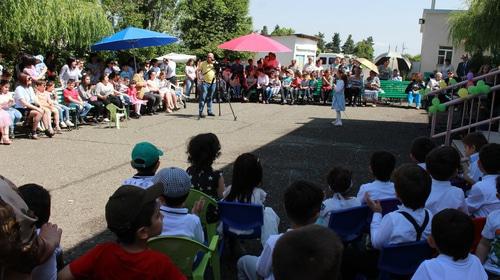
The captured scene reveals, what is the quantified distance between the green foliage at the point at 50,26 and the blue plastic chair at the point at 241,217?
12847 millimetres

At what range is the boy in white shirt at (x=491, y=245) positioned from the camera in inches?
126

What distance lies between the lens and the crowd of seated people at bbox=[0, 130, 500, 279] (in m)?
1.85

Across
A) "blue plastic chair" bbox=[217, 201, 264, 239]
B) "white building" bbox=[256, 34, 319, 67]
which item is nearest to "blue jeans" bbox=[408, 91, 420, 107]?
"blue plastic chair" bbox=[217, 201, 264, 239]

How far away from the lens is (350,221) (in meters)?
3.81

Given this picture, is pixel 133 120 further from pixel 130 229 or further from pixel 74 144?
pixel 130 229

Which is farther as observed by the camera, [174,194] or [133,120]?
[133,120]

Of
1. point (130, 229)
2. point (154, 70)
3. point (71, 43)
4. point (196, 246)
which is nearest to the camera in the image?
point (130, 229)

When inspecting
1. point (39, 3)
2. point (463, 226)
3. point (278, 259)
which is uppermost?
point (39, 3)

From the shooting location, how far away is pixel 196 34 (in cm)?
4250

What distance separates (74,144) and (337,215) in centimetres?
748

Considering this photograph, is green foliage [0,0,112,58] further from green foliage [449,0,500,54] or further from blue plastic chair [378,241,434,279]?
blue plastic chair [378,241,434,279]

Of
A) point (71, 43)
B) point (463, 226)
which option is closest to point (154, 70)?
point (71, 43)

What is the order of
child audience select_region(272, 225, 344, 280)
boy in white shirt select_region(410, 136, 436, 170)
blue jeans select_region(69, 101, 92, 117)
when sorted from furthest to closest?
blue jeans select_region(69, 101, 92, 117), boy in white shirt select_region(410, 136, 436, 170), child audience select_region(272, 225, 344, 280)

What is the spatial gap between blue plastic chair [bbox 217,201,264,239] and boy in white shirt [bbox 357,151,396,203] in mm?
872
